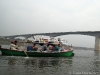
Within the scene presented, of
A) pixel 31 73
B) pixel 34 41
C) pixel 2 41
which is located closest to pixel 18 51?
pixel 34 41

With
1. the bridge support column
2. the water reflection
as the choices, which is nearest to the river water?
the water reflection

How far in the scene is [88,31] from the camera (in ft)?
271

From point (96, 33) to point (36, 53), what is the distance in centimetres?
5822

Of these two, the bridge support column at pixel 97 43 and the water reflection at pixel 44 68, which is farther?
the bridge support column at pixel 97 43

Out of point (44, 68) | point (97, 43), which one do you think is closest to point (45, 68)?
point (44, 68)

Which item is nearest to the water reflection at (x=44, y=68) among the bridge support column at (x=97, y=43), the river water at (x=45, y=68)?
the river water at (x=45, y=68)

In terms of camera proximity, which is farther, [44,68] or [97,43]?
[97,43]

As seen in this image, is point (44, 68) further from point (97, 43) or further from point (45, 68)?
point (97, 43)

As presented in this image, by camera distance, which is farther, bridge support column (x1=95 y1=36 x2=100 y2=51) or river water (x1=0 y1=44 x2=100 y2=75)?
bridge support column (x1=95 y1=36 x2=100 y2=51)

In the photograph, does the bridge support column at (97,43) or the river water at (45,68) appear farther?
the bridge support column at (97,43)

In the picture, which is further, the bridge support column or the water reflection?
the bridge support column

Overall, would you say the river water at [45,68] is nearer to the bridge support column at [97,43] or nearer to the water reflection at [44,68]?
the water reflection at [44,68]

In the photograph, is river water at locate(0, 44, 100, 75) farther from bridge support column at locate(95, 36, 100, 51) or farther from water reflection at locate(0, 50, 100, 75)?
bridge support column at locate(95, 36, 100, 51)

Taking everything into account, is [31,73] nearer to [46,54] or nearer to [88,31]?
[46,54]
